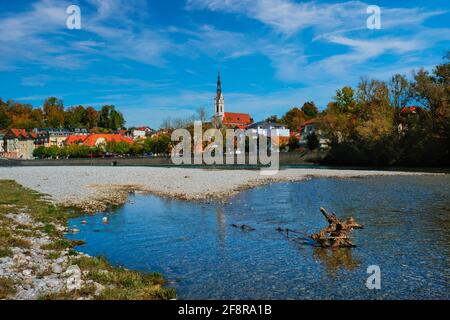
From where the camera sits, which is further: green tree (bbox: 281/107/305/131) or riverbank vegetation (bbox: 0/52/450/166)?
green tree (bbox: 281/107/305/131)

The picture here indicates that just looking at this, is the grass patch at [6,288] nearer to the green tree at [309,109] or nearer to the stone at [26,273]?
the stone at [26,273]

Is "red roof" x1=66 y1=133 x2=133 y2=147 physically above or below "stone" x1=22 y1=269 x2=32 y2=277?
above

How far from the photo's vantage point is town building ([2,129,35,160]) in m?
192

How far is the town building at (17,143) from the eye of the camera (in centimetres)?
19200

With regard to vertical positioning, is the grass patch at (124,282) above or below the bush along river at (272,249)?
above

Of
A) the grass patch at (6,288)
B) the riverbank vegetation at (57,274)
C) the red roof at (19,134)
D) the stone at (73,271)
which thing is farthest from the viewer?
the red roof at (19,134)

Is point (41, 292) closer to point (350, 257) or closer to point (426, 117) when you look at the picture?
point (350, 257)

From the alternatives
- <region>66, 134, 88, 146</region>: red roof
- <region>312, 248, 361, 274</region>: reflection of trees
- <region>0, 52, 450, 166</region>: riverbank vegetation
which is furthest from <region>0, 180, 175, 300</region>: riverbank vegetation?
<region>66, 134, 88, 146</region>: red roof

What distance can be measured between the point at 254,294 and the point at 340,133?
283 feet

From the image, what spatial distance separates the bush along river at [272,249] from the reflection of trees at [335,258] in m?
0.03

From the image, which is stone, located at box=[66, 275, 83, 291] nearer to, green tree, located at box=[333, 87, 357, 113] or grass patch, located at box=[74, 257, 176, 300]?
grass patch, located at box=[74, 257, 176, 300]

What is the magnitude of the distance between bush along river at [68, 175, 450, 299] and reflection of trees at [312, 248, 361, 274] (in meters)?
0.03

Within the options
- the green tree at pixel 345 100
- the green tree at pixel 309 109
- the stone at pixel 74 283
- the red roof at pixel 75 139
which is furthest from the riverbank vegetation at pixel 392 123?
the red roof at pixel 75 139

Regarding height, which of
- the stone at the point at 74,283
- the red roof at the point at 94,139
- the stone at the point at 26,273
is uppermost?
the red roof at the point at 94,139
